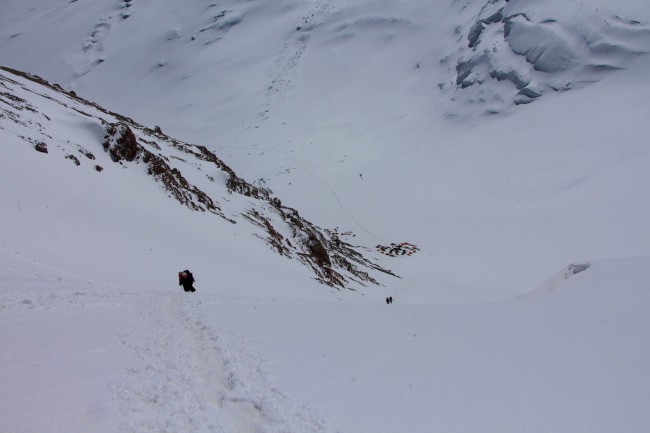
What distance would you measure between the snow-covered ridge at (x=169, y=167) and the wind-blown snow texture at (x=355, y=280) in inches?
9.9

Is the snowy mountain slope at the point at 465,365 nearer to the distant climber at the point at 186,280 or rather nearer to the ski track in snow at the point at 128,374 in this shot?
the ski track in snow at the point at 128,374

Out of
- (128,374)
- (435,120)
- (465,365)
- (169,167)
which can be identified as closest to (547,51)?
(435,120)

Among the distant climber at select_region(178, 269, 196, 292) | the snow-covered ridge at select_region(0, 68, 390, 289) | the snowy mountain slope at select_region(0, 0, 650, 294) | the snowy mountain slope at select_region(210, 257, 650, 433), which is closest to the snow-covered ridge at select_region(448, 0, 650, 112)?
the snowy mountain slope at select_region(0, 0, 650, 294)

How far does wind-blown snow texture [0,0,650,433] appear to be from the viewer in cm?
761

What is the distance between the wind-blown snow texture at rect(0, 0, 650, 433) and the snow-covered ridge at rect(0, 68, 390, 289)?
0.25m

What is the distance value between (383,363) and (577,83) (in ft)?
375

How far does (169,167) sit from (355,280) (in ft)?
64.9

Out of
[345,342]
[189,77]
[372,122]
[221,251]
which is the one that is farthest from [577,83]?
[189,77]

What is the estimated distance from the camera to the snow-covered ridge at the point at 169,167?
89.0 ft

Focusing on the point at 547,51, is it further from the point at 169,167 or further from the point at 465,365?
the point at 465,365

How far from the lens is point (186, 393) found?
23.0 feet

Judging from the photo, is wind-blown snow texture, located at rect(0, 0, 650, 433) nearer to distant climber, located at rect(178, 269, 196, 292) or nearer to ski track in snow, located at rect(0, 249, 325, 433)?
ski track in snow, located at rect(0, 249, 325, 433)

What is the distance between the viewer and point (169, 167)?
35.6 meters

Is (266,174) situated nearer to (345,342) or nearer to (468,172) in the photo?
(468,172)
